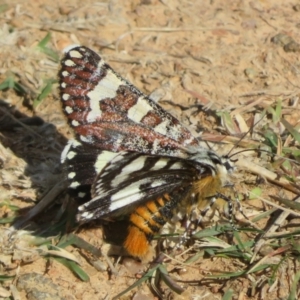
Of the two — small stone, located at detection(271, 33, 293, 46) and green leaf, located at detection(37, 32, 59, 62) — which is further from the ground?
green leaf, located at detection(37, 32, 59, 62)

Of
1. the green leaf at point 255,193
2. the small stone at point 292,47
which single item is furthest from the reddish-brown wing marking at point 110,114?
the small stone at point 292,47

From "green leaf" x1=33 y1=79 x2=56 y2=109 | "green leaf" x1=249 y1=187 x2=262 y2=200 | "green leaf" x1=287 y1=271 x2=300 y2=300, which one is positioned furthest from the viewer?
"green leaf" x1=33 y1=79 x2=56 y2=109

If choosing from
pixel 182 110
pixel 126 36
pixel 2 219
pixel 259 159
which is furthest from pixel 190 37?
pixel 2 219

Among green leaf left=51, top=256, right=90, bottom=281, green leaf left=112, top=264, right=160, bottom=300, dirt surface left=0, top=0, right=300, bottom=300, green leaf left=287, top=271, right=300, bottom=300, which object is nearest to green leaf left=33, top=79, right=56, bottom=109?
dirt surface left=0, top=0, right=300, bottom=300

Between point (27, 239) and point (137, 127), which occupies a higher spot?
point (137, 127)

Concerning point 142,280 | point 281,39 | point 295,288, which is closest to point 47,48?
point 281,39

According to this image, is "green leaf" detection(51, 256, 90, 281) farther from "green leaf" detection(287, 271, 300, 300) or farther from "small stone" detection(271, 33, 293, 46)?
"small stone" detection(271, 33, 293, 46)

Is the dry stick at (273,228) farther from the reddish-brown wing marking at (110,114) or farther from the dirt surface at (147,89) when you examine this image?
the reddish-brown wing marking at (110,114)

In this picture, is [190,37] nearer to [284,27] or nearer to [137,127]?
[284,27]
